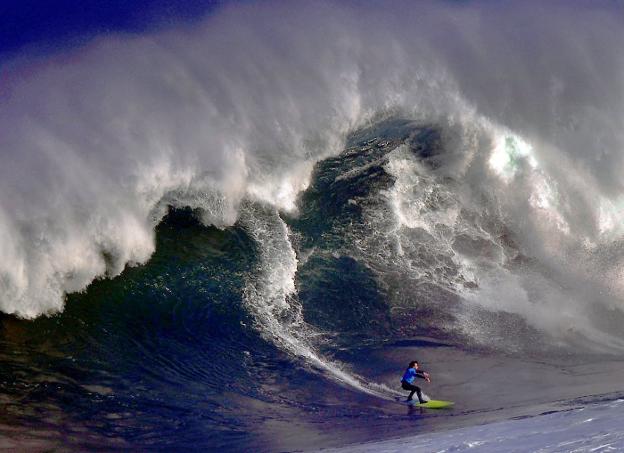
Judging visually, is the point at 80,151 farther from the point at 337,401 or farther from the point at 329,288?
the point at 337,401

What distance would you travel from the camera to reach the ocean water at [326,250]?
9.03 metres

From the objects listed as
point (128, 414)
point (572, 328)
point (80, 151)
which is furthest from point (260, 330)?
point (572, 328)

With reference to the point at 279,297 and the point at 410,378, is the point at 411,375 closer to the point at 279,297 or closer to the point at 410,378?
the point at 410,378

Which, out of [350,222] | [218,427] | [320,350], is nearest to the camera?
[218,427]

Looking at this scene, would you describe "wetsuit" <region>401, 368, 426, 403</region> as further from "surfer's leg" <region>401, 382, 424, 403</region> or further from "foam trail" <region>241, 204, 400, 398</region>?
"foam trail" <region>241, 204, 400, 398</region>

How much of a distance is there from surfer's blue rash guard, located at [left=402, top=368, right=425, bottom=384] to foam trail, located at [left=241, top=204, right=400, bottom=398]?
10.0 inches

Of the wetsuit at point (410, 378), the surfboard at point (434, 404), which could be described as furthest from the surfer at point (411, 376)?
the surfboard at point (434, 404)

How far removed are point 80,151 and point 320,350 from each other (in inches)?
214

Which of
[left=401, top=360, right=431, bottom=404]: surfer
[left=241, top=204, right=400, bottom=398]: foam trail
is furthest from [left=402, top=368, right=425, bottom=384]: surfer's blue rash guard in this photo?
[left=241, top=204, right=400, bottom=398]: foam trail

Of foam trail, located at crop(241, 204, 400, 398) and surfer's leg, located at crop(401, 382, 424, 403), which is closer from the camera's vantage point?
surfer's leg, located at crop(401, 382, 424, 403)

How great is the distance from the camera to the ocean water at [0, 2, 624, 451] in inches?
356

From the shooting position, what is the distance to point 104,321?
1077cm

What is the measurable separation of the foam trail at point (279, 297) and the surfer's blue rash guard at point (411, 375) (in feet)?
0.83

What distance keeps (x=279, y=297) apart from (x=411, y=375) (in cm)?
274
